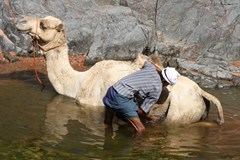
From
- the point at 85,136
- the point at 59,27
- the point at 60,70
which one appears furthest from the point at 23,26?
the point at 85,136

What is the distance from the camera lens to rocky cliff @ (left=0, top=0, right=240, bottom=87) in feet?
52.4

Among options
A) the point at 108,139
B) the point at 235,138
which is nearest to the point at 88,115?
the point at 108,139

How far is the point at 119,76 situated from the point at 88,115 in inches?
38.0

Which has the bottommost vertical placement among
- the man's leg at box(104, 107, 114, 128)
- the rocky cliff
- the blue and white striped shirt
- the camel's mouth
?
the rocky cliff

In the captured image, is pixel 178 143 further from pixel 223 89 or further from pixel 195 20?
pixel 195 20

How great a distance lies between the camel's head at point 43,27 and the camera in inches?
386

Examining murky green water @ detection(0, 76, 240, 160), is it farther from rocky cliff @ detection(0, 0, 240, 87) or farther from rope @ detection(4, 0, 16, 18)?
rope @ detection(4, 0, 16, 18)

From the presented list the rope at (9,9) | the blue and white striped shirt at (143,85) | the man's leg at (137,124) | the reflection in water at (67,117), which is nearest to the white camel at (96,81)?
the reflection in water at (67,117)

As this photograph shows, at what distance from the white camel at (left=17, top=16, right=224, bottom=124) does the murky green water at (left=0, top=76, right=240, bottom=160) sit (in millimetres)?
232

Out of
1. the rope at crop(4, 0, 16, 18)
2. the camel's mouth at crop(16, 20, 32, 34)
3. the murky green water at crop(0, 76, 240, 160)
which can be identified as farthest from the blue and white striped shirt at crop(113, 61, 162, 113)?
the rope at crop(4, 0, 16, 18)

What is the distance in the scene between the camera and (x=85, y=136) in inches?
295

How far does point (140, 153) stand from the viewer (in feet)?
22.5

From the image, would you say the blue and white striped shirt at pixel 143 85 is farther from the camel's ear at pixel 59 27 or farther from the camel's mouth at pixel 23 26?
the camel's mouth at pixel 23 26

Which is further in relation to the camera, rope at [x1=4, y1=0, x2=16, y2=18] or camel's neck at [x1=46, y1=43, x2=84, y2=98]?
rope at [x1=4, y1=0, x2=16, y2=18]
